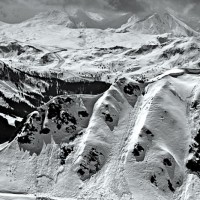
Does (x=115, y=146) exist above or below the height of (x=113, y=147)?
above

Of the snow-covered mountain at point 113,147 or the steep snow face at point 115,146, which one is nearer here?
the snow-covered mountain at point 113,147

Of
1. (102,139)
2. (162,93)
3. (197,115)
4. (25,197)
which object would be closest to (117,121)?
(102,139)

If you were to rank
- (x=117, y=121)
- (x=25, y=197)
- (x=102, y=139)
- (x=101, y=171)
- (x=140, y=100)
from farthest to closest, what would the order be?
(x=140, y=100), (x=117, y=121), (x=102, y=139), (x=101, y=171), (x=25, y=197)

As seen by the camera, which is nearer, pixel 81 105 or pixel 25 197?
pixel 25 197

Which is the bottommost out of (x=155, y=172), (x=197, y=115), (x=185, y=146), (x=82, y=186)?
(x=82, y=186)

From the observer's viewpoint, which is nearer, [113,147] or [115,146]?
[113,147]

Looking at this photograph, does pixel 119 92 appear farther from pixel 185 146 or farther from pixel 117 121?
pixel 185 146

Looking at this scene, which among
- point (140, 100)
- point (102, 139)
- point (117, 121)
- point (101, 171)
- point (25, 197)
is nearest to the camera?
point (25, 197)

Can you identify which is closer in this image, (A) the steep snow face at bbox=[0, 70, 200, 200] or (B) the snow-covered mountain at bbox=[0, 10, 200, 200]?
(B) the snow-covered mountain at bbox=[0, 10, 200, 200]
